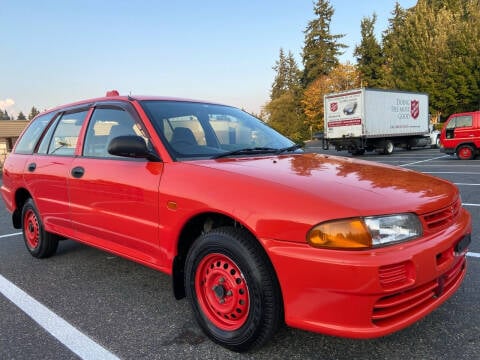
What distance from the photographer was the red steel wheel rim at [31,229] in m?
4.59

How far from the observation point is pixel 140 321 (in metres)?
2.99

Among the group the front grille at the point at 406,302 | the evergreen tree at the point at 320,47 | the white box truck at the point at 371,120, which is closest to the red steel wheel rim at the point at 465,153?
the white box truck at the point at 371,120

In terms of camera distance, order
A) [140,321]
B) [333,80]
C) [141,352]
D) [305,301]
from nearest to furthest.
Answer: [305,301]
[141,352]
[140,321]
[333,80]

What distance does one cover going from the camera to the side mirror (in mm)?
2885

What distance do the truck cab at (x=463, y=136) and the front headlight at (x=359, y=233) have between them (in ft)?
48.6

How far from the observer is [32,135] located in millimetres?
4758

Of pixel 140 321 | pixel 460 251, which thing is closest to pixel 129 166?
pixel 140 321

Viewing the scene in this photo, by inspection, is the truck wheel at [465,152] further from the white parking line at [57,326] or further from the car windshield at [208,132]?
the white parking line at [57,326]

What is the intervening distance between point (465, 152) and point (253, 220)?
15309mm

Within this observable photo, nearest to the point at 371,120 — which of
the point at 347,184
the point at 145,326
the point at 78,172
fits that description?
the point at 78,172

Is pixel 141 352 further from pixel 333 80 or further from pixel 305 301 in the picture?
pixel 333 80

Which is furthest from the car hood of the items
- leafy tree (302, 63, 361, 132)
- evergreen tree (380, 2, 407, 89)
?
leafy tree (302, 63, 361, 132)

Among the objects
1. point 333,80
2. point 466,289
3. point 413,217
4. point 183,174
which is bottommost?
point 466,289

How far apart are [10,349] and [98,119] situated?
77.6 inches
